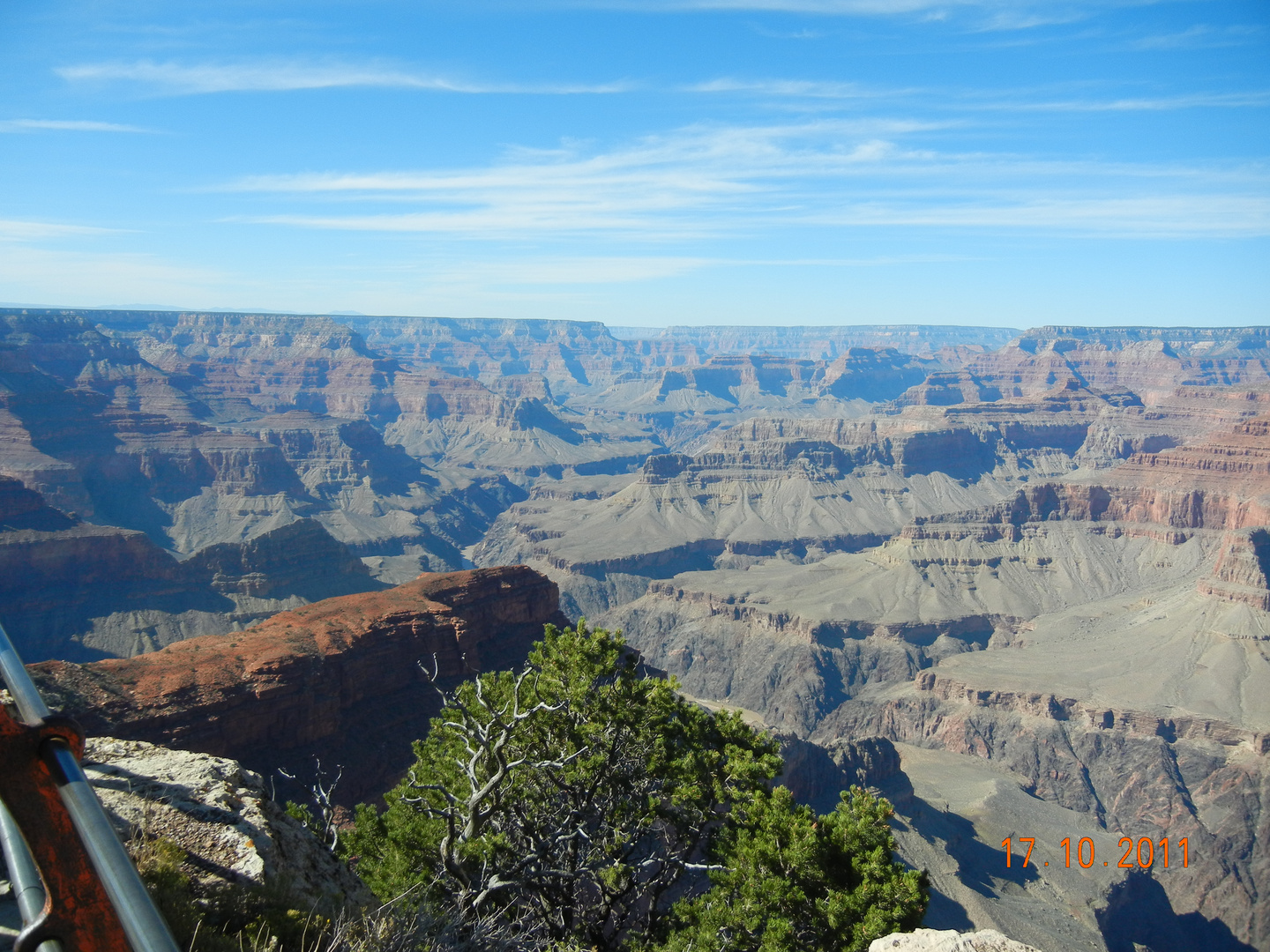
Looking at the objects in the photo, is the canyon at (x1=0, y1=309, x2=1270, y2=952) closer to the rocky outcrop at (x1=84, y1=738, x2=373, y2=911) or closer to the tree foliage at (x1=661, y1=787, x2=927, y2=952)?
the tree foliage at (x1=661, y1=787, x2=927, y2=952)

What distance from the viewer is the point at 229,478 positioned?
573 ft

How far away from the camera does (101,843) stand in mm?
3182

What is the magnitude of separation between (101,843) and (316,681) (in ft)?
173

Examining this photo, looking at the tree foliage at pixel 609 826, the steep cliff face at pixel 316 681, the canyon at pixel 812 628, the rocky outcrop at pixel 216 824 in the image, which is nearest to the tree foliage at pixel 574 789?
the tree foliage at pixel 609 826

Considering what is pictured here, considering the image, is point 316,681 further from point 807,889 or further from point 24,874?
point 24,874

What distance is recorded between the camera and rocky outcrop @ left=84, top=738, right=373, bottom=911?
10773 millimetres

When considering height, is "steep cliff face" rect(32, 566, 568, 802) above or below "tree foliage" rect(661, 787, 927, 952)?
below

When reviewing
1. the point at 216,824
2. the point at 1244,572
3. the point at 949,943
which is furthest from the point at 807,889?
the point at 1244,572

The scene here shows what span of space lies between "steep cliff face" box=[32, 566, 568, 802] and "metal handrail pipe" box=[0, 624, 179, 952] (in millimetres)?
42198

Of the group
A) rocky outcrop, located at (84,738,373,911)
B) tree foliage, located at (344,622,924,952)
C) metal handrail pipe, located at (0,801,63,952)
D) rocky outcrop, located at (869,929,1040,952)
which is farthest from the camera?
tree foliage, located at (344,622,924,952)

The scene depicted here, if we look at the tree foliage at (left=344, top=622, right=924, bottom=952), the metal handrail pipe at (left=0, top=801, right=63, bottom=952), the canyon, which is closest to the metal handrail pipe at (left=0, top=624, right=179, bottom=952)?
the metal handrail pipe at (left=0, top=801, right=63, bottom=952)

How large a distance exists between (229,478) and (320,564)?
7389 centimetres

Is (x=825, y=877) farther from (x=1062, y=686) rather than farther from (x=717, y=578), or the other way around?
(x=717, y=578)

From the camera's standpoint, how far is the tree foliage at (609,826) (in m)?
16.3
